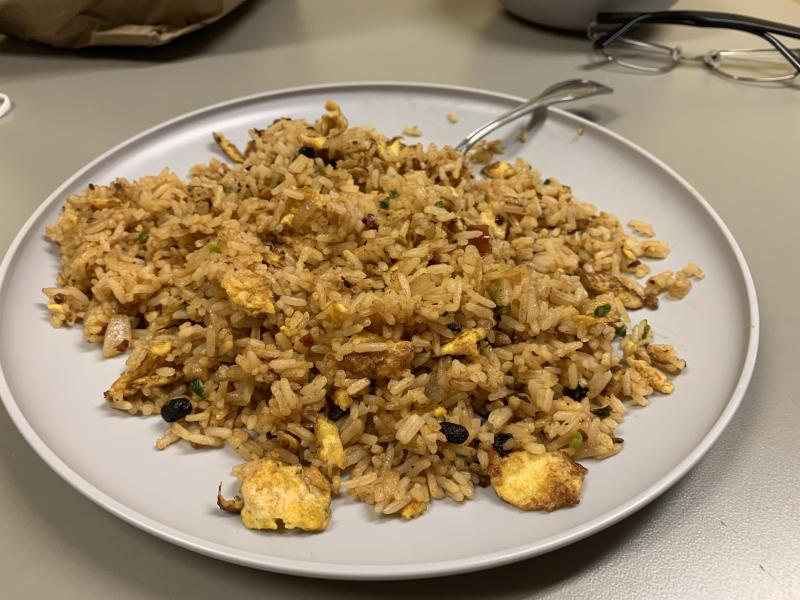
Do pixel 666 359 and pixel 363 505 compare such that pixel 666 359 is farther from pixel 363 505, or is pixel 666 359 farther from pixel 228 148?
pixel 228 148

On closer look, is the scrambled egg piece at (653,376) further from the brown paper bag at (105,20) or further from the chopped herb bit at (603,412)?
the brown paper bag at (105,20)

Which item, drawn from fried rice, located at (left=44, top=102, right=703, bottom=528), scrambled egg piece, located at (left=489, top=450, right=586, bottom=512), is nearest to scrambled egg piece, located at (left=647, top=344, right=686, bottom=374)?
A: fried rice, located at (left=44, top=102, right=703, bottom=528)

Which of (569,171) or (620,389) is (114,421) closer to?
(620,389)

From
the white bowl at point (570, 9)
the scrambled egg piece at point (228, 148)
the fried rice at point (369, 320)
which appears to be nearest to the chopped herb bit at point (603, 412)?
the fried rice at point (369, 320)

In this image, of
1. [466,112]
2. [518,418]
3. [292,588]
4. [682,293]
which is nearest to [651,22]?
[466,112]

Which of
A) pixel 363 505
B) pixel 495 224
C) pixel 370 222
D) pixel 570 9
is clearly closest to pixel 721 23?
pixel 570 9
